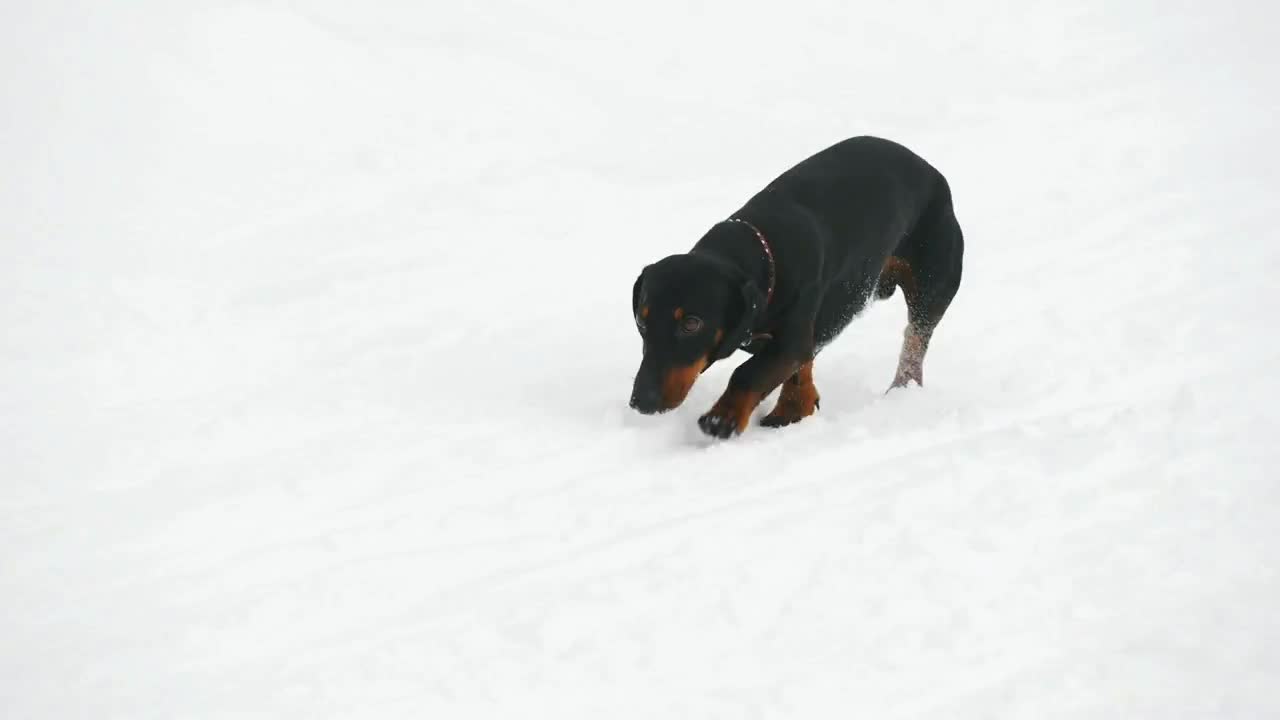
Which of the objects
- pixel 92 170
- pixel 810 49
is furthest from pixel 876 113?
pixel 92 170

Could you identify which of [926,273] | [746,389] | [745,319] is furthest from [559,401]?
[926,273]

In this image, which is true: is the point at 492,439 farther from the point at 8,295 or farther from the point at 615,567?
the point at 8,295

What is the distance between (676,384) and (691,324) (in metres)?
0.24

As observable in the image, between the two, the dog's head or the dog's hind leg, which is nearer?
the dog's head

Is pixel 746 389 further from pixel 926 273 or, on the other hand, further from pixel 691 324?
pixel 926 273

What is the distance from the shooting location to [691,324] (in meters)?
4.57

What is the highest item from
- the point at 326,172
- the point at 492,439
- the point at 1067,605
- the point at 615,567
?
the point at 1067,605

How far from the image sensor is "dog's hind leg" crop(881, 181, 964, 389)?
582 cm

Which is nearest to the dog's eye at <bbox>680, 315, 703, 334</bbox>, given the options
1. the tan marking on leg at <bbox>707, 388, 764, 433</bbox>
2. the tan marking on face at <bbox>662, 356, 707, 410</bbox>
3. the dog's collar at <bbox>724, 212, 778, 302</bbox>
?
the tan marking on face at <bbox>662, 356, 707, 410</bbox>

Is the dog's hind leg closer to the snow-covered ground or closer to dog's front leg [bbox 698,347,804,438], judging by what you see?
the snow-covered ground

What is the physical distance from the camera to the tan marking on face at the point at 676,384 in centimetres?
462

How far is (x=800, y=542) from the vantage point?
12.8 feet

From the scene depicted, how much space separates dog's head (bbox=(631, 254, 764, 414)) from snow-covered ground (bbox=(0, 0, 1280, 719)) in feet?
0.93

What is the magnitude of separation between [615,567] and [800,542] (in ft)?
1.99
